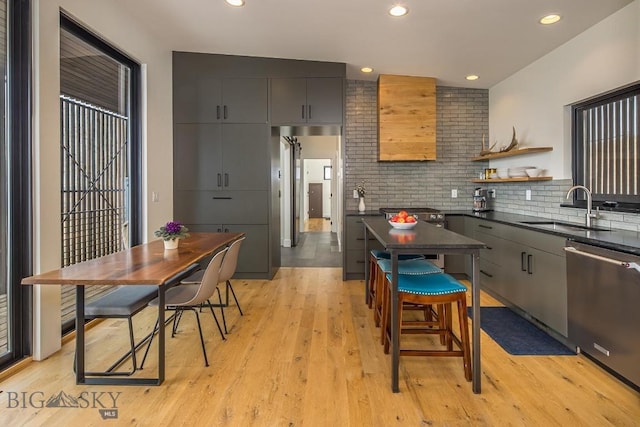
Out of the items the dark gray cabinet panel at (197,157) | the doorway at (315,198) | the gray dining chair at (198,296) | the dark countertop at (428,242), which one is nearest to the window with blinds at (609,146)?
the dark countertop at (428,242)

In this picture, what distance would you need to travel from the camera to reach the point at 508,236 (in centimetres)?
348

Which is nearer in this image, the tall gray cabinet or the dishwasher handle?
the dishwasher handle

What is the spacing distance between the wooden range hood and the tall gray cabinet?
2.00ft

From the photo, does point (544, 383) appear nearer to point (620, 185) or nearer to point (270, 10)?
point (620, 185)

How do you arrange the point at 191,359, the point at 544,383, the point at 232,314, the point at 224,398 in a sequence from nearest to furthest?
1. the point at 224,398
2. the point at 544,383
3. the point at 191,359
4. the point at 232,314

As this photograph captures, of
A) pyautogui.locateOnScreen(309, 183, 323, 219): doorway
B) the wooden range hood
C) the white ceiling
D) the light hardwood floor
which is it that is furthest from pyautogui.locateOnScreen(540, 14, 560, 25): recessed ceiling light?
pyautogui.locateOnScreen(309, 183, 323, 219): doorway

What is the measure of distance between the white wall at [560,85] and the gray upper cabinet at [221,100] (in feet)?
9.94

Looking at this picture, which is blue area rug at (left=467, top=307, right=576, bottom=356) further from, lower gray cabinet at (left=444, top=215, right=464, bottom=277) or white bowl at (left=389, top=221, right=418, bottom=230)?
lower gray cabinet at (left=444, top=215, right=464, bottom=277)

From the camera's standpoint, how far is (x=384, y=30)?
11.5ft

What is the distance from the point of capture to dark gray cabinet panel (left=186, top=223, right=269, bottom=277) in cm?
472

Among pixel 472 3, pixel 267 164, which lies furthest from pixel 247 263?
pixel 472 3

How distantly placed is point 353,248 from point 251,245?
4.29 ft

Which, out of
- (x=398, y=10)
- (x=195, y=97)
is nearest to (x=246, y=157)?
(x=195, y=97)

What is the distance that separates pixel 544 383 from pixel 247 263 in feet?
11.3
